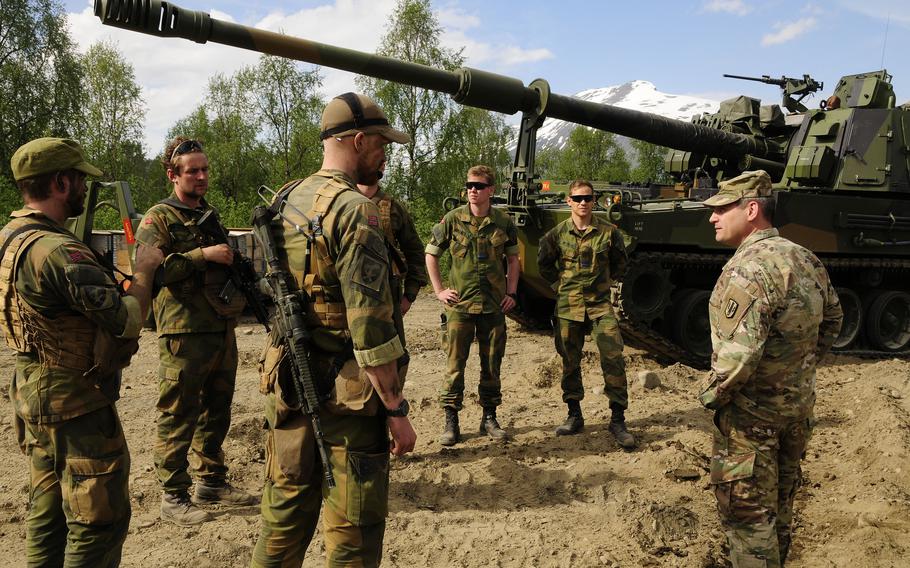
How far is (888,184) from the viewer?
8484 millimetres

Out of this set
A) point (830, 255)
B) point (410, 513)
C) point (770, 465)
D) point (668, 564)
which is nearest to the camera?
point (770, 465)

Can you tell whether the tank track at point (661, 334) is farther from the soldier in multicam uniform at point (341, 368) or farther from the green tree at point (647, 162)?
the green tree at point (647, 162)

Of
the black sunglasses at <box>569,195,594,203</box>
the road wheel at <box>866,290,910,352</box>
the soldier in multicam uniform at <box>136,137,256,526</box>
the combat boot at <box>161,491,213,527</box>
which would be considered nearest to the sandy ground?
the combat boot at <box>161,491,213,527</box>

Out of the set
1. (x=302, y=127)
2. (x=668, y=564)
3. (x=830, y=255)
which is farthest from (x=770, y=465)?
(x=302, y=127)

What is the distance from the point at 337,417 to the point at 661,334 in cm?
648

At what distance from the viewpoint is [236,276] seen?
13.4 ft

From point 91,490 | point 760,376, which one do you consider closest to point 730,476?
point 760,376

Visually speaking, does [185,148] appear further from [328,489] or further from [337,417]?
[328,489]

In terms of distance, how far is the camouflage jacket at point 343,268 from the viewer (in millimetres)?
2328

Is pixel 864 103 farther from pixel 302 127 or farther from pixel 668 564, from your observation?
pixel 302 127

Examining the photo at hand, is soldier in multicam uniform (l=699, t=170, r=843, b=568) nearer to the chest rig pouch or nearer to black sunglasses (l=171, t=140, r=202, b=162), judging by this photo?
the chest rig pouch

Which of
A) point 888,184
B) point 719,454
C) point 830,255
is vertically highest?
point 888,184

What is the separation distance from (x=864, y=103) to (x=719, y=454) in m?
7.57

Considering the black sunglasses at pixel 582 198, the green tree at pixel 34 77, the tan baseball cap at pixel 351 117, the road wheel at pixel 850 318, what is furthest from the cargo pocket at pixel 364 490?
the green tree at pixel 34 77
